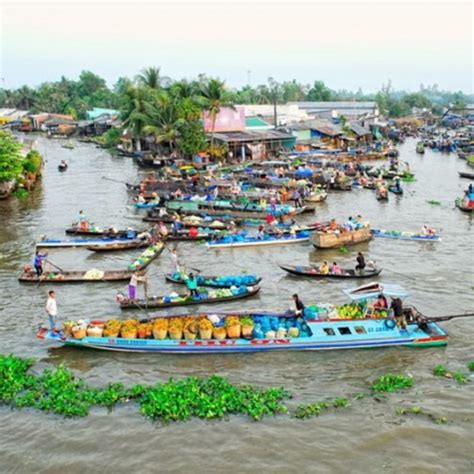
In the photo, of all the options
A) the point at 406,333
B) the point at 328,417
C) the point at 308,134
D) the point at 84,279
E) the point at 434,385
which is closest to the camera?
the point at 328,417

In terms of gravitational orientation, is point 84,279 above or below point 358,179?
below

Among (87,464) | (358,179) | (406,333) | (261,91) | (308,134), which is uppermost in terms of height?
(261,91)

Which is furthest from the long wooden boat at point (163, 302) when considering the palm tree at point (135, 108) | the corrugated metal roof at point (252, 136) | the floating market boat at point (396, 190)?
the palm tree at point (135, 108)

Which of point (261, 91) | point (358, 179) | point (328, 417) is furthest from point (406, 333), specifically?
point (261, 91)

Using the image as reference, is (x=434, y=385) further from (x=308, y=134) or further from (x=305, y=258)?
(x=308, y=134)

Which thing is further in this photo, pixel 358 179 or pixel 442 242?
pixel 358 179

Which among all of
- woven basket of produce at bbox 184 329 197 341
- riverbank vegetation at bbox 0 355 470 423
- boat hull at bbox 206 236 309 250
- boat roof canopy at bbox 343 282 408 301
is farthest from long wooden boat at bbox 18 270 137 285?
boat roof canopy at bbox 343 282 408 301

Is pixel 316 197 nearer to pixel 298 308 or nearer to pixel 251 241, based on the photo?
pixel 251 241
